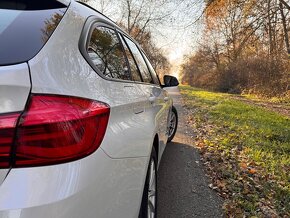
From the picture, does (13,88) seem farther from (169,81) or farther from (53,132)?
(169,81)

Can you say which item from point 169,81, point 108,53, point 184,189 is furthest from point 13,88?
point 169,81

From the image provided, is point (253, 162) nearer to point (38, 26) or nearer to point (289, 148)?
point (289, 148)

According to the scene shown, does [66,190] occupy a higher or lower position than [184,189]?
higher

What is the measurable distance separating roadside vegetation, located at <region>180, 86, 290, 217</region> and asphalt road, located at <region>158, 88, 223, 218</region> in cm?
15

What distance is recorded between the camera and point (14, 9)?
1808 millimetres

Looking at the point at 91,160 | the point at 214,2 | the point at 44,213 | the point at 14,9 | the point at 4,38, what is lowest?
the point at 44,213

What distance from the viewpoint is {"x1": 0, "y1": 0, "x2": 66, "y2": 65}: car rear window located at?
56.4 inches

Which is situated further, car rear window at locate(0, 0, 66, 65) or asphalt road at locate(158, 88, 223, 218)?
asphalt road at locate(158, 88, 223, 218)

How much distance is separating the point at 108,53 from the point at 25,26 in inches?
30.0

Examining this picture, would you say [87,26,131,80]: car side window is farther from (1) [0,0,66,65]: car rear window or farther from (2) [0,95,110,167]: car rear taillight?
(2) [0,95,110,167]: car rear taillight

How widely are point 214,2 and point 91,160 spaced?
14986mm

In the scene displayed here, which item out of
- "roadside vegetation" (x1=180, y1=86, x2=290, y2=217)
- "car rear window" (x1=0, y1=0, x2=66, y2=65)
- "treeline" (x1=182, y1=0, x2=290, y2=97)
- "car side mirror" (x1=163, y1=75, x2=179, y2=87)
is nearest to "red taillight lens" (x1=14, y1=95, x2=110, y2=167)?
"car rear window" (x1=0, y1=0, x2=66, y2=65)

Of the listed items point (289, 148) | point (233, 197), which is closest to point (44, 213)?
point (233, 197)

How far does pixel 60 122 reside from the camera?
4.50 feet
